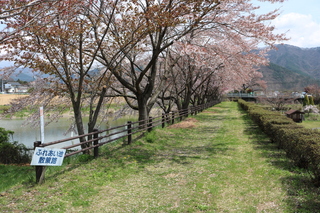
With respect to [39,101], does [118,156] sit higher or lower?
lower

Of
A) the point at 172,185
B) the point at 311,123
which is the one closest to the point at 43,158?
the point at 172,185

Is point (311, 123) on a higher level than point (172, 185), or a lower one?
lower

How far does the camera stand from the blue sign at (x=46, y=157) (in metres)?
5.26

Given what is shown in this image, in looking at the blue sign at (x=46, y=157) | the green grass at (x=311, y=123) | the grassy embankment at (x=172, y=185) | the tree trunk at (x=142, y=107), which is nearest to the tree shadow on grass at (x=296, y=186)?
the grassy embankment at (x=172, y=185)

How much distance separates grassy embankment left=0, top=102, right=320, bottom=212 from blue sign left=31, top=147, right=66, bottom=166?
1.55ft

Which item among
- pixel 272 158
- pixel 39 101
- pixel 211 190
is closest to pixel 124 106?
pixel 39 101

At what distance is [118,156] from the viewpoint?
825 cm

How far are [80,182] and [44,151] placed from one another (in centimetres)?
105

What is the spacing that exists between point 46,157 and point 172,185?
2.78m

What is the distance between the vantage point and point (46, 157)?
543cm

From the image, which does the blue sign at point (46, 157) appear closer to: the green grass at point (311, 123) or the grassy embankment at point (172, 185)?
the grassy embankment at point (172, 185)

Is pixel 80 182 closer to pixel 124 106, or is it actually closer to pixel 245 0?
pixel 245 0

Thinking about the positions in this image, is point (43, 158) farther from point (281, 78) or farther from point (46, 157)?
point (281, 78)

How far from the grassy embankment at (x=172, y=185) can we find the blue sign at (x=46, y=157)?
1.55 ft
